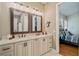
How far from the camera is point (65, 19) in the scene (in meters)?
1.71

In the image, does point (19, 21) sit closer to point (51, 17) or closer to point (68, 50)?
point (51, 17)

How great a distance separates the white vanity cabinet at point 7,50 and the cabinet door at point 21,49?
0.08 m

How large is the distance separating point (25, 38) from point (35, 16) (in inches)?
17.2

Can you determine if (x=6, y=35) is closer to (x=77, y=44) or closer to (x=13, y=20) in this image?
(x=13, y=20)

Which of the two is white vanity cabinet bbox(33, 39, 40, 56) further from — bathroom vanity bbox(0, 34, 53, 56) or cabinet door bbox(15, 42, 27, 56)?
cabinet door bbox(15, 42, 27, 56)

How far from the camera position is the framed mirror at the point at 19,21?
162cm

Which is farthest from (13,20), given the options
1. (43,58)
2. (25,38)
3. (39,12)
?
(43,58)

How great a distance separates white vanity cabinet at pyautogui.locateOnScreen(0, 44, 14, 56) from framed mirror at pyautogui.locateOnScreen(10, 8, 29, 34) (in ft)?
0.78

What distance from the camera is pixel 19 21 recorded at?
168 centimetres

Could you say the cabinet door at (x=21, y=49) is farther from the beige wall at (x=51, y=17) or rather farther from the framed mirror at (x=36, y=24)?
the beige wall at (x=51, y=17)

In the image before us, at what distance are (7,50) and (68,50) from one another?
1.07 metres

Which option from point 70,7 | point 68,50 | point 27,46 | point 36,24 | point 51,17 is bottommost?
point 68,50

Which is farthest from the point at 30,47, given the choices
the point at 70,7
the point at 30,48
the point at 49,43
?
the point at 70,7

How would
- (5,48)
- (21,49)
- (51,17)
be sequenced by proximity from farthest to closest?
(51,17), (21,49), (5,48)
